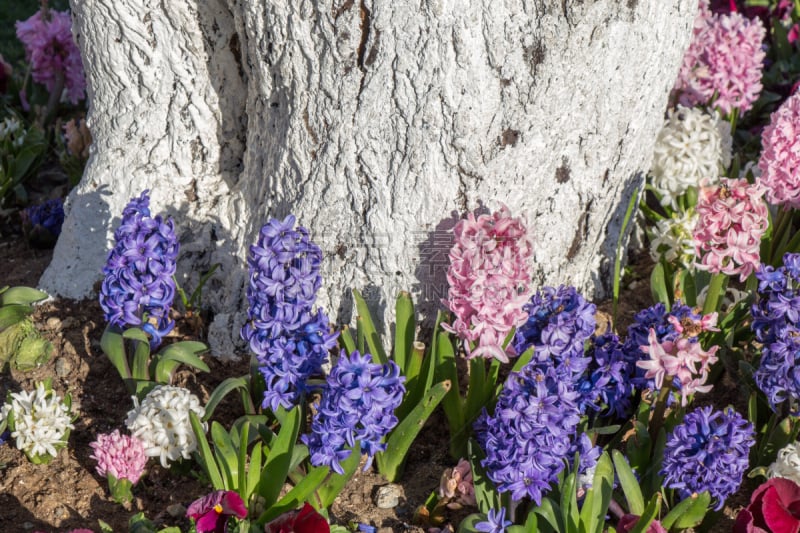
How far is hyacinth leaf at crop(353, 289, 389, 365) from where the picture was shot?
3143mm

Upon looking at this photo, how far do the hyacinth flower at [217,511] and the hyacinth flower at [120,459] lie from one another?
49 centimetres

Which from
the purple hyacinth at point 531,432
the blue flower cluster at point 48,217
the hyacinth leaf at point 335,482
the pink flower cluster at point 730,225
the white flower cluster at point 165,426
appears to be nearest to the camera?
the purple hyacinth at point 531,432

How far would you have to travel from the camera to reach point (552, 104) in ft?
10.6

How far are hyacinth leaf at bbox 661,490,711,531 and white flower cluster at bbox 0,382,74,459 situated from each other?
1977 mm

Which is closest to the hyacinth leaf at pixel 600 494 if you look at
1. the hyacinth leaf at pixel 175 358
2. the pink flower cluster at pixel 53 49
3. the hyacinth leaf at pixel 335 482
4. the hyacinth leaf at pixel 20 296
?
the hyacinth leaf at pixel 335 482

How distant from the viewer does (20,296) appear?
3633 mm

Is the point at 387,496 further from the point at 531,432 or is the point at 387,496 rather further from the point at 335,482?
the point at 531,432

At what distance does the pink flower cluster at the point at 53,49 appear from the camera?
521cm

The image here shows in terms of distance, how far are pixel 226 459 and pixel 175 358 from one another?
65 cm

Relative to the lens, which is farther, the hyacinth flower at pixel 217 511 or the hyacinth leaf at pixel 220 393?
the hyacinth leaf at pixel 220 393

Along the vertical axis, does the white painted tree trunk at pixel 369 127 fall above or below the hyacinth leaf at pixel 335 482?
above

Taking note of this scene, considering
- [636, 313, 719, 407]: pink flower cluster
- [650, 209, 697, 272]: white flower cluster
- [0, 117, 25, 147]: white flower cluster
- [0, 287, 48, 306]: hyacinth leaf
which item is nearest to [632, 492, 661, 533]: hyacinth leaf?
[636, 313, 719, 407]: pink flower cluster

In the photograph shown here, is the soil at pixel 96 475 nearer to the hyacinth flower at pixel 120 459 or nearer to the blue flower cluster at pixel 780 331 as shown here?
the hyacinth flower at pixel 120 459

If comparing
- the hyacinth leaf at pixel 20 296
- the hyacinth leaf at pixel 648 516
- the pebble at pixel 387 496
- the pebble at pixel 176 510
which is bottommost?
the pebble at pixel 176 510
